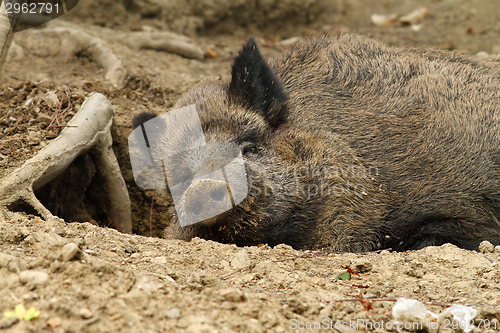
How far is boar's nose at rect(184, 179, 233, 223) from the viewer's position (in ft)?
10.6

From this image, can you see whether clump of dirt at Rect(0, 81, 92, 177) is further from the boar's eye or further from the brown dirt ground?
the boar's eye

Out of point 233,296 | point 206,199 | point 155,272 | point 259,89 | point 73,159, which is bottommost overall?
point 73,159

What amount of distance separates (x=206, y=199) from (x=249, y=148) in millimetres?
796

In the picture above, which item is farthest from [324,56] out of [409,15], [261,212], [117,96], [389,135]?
[409,15]

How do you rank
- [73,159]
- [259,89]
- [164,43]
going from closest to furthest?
[259,89] → [73,159] → [164,43]

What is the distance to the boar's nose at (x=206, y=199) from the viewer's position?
3230mm

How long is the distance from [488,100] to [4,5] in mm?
4803

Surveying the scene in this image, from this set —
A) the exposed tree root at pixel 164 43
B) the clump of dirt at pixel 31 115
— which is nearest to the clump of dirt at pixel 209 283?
the clump of dirt at pixel 31 115

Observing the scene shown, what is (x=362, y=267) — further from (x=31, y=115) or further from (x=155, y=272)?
(x=31, y=115)

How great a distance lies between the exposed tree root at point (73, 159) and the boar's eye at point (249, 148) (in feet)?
5.65

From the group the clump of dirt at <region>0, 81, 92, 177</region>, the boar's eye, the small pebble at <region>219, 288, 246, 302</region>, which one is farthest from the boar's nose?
Result: the clump of dirt at <region>0, 81, 92, 177</region>

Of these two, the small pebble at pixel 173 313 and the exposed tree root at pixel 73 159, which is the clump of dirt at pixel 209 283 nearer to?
the small pebble at pixel 173 313

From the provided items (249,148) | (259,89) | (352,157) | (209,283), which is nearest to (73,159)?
(249,148)

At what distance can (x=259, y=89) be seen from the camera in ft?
13.1
